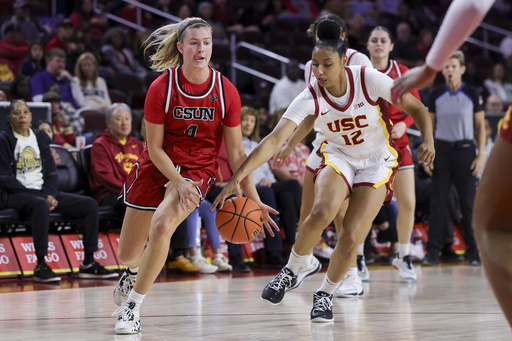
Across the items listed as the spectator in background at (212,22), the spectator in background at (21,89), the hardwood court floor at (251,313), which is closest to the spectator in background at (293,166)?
the hardwood court floor at (251,313)

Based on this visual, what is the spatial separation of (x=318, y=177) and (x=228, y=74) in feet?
25.9

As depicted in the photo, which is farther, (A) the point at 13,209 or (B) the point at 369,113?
(A) the point at 13,209

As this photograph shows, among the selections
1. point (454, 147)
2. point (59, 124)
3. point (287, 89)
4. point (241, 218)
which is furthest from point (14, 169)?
point (287, 89)

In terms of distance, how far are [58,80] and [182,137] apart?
5.66 metres

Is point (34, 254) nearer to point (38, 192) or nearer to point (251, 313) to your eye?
point (38, 192)

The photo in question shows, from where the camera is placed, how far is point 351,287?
5.73m

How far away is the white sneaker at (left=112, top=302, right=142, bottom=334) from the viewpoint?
4035 millimetres

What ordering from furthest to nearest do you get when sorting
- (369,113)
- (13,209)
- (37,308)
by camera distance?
(13,209), (37,308), (369,113)

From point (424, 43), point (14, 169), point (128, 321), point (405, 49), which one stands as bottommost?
point (128, 321)

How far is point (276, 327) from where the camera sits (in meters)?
4.30

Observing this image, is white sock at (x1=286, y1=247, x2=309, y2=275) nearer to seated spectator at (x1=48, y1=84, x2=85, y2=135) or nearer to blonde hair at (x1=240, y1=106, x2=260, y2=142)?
blonde hair at (x1=240, y1=106, x2=260, y2=142)

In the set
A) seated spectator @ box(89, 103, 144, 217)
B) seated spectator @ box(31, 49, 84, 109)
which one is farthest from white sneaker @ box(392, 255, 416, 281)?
seated spectator @ box(31, 49, 84, 109)

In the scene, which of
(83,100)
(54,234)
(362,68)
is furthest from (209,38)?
(83,100)

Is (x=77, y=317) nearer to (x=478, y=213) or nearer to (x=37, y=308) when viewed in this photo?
(x=37, y=308)
